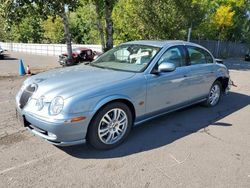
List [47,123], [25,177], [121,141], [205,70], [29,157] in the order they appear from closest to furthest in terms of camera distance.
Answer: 1. [25,177]
2. [47,123]
3. [29,157]
4. [121,141]
5. [205,70]

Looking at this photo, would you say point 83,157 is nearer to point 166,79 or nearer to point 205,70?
point 166,79

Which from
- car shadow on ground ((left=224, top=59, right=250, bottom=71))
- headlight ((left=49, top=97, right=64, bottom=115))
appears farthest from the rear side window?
car shadow on ground ((left=224, top=59, right=250, bottom=71))

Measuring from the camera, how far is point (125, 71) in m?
4.25

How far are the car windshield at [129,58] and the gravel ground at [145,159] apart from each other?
1.17 metres

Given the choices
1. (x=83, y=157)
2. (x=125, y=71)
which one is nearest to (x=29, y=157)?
(x=83, y=157)

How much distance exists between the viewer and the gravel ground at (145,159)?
10.2 feet

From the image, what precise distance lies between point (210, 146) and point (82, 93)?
87.0 inches

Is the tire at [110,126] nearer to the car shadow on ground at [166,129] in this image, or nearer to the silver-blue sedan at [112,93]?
the silver-blue sedan at [112,93]

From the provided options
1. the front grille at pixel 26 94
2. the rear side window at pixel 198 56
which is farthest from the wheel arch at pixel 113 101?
the rear side window at pixel 198 56

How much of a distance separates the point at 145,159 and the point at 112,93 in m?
1.05

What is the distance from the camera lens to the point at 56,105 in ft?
11.0

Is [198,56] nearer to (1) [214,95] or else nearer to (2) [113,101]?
(1) [214,95]

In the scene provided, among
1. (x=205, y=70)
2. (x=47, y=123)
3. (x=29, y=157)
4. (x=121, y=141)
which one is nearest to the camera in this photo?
A: (x=47, y=123)

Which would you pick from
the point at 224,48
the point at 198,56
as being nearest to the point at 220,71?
the point at 198,56
